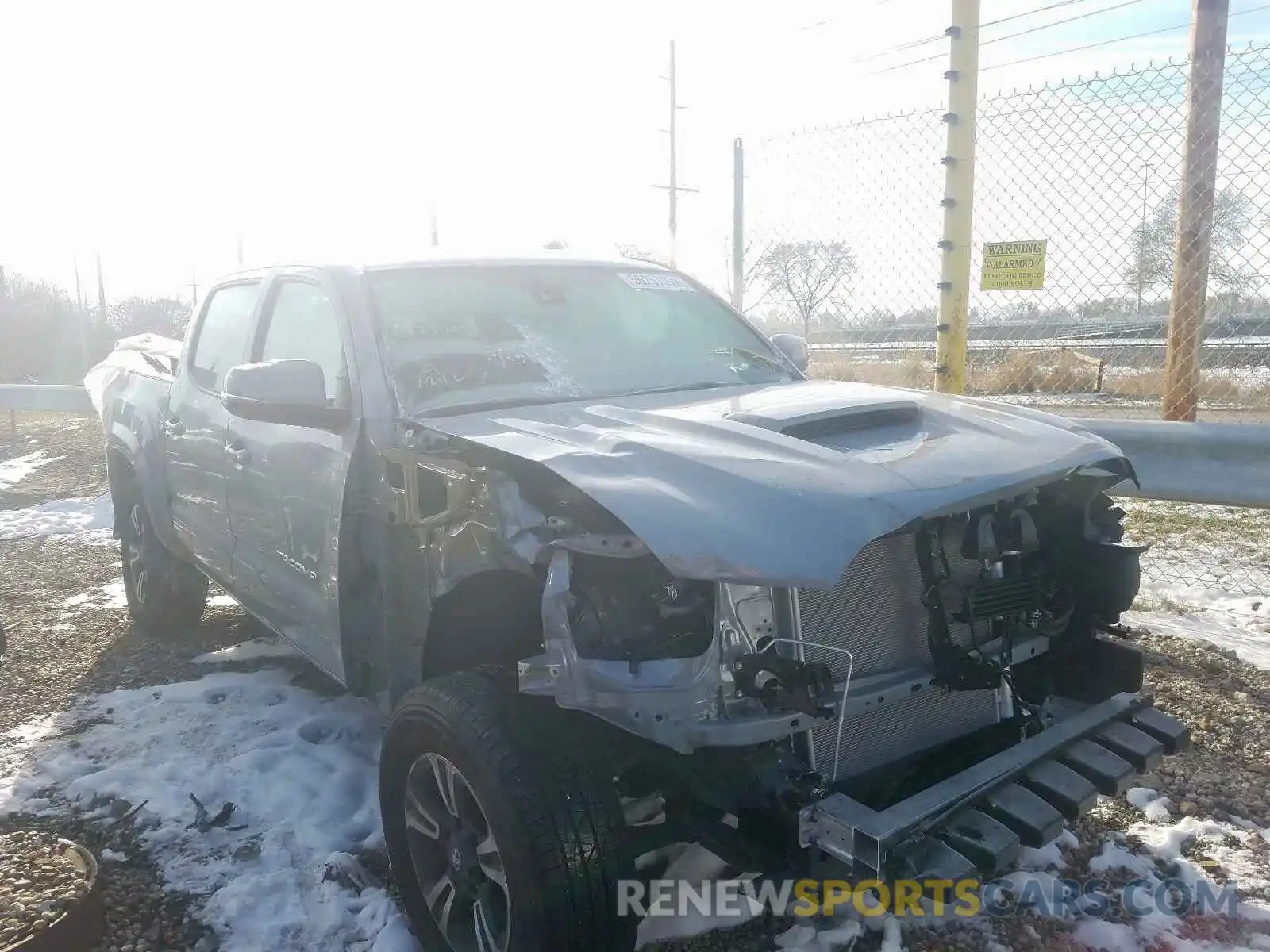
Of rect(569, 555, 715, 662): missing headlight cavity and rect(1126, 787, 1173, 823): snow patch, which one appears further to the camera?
rect(1126, 787, 1173, 823): snow patch

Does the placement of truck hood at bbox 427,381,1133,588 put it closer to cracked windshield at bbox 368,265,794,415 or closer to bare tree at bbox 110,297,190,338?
cracked windshield at bbox 368,265,794,415

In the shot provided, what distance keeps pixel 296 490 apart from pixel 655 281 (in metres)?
1.70

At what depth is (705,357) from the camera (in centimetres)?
376

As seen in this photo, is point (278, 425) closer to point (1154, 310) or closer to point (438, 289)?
point (438, 289)

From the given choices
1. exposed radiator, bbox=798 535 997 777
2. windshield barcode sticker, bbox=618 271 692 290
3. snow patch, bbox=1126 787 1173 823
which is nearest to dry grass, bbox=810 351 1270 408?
windshield barcode sticker, bbox=618 271 692 290

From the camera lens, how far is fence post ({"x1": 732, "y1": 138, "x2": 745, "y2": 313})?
21.2 feet

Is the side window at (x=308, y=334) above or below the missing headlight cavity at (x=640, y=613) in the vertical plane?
above

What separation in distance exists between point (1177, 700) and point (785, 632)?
265 centimetres

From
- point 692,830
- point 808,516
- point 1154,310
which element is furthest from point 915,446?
point 1154,310

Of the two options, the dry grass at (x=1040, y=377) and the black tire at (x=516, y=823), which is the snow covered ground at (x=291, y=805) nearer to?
the black tire at (x=516, y=823)

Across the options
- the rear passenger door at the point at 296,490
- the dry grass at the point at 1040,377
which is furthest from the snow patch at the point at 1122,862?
the dry grass at the point at 1040,377

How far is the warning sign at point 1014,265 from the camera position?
5.27 meters

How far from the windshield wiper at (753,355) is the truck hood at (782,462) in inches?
26.3

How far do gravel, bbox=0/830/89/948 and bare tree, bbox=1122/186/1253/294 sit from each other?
547 centimetres
